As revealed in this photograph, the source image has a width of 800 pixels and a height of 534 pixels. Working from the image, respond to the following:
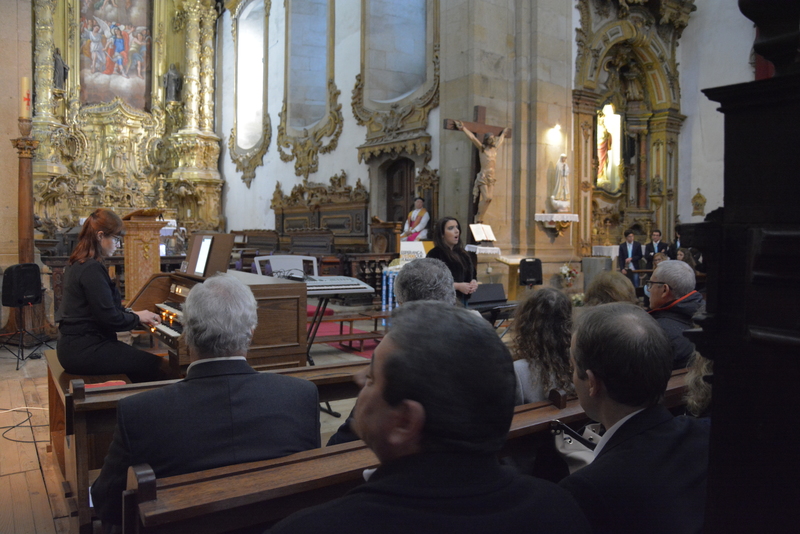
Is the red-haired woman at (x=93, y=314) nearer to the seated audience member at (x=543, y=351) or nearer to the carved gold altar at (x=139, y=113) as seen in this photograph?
the seated audience member at (x=543, y=351)

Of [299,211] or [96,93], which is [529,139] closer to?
[299,211]

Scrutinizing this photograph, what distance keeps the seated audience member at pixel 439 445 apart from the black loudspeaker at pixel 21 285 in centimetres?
625

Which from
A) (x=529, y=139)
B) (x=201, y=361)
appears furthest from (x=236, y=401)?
(x=529, y=139)

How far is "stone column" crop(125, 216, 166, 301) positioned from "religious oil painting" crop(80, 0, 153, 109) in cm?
1373

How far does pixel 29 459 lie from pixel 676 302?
3.81m

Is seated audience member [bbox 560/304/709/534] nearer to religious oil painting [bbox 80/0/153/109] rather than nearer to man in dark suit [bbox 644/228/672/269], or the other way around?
man in dark suit [bbox 644/228/672/269]

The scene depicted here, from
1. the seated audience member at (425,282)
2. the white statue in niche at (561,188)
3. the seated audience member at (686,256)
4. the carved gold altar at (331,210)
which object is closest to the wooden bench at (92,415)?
the seated audience member at (425,282)

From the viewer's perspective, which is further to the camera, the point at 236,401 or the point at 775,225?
the point at 236,401

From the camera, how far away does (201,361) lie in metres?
1.82

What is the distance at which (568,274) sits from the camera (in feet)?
35.2

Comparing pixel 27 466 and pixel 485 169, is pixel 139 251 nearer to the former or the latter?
pixel 27 466

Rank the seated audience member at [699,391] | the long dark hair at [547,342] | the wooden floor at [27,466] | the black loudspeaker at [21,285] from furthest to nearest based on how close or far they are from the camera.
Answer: the black loudspeaker at [21,285] → the wooden floor at [27,466] → the long dark hair at [547,342] → the seated audience member at [699,391]

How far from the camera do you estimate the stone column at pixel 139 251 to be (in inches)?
245

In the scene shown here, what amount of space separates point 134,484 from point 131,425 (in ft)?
0.83
